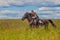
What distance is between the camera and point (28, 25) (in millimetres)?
13422

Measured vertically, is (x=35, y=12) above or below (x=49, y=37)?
above

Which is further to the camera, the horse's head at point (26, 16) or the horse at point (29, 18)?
the horse's head at point (26, 16)

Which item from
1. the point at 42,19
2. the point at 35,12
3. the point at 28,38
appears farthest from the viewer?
the point at 42,19

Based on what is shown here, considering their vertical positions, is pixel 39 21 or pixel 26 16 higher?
pixel 26 16

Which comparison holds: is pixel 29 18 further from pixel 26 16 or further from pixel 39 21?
pixel 39 21

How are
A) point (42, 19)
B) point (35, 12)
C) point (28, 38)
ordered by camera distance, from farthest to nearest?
point (42, 19), point (35, 12), point (28, 38)

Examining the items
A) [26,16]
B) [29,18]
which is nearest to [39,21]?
[29,18]

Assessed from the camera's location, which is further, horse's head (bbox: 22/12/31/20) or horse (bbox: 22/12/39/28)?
horse's head (bbox: 22/12/31/20)

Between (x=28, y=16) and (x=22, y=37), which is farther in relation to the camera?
(x=28, y=16)

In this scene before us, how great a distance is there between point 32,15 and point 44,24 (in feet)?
3.33

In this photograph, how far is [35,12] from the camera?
42.7 feet

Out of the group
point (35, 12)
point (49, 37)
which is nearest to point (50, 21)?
point (35, 12)

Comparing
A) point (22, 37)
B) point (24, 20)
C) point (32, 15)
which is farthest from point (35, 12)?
point (22, 37)

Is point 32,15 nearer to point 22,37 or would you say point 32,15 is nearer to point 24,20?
point 24,20
